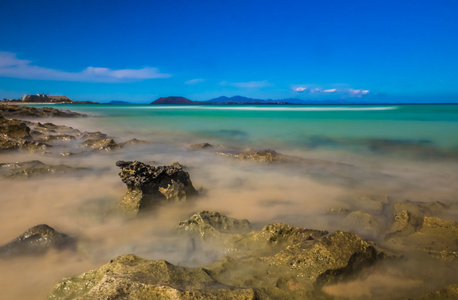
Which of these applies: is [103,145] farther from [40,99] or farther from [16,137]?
[40,99]

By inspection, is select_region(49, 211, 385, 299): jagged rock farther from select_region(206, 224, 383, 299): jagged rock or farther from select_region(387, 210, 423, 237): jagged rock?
select_region(387, 210, 423, 237): jagged rock

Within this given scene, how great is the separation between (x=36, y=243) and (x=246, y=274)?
2.28 meters

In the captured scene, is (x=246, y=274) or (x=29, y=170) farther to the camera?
(x=29, y=170)

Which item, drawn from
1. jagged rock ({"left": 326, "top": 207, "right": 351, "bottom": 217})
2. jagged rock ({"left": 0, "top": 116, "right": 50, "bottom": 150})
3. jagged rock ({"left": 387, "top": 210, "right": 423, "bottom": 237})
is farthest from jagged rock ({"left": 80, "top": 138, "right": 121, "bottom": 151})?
jagged rock ({"left": 387, "top": 210, "right": 423, "bottom": 237})

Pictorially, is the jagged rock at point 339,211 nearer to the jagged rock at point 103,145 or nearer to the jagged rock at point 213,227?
the jagged rock at point 213,227

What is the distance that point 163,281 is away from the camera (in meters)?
1.88

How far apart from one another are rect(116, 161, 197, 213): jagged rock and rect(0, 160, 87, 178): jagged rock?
7.87 feet

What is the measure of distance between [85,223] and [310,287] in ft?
9.60

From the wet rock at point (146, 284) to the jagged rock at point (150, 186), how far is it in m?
1.79

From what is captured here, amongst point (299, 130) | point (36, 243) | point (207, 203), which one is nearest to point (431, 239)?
point (207, 203)

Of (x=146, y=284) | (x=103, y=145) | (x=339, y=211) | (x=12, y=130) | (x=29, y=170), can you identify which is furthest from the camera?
(x=12, y=130)

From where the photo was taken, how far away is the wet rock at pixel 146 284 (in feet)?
5.56

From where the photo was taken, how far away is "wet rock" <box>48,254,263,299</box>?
170 cm

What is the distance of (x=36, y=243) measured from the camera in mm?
2980
